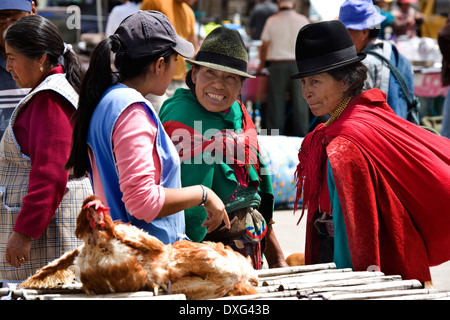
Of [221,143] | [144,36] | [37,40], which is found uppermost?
[144,36]

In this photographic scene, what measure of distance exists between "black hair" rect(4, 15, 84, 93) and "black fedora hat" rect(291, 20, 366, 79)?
1.09 meters

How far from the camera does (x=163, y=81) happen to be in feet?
8.19

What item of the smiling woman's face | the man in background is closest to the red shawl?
the smiling woman's face

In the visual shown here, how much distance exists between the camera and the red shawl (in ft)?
8.27

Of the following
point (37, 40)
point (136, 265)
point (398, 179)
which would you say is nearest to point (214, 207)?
point (136, 265)

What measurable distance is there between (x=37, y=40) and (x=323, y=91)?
1339 mm

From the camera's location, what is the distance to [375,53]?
508 centimetres

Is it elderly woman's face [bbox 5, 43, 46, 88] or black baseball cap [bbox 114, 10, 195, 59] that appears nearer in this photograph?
black baseball cap [bbox 114, 10, 195, 59]

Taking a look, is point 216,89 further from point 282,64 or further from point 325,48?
point 282,64

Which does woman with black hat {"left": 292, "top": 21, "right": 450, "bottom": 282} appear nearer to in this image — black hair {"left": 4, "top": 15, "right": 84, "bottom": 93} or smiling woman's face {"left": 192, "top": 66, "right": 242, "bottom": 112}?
smiling woman's face {"left": 192, "top": 66, "right": 242, "bottom": 112}

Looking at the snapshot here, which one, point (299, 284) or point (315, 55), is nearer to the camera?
point (299, 284)
